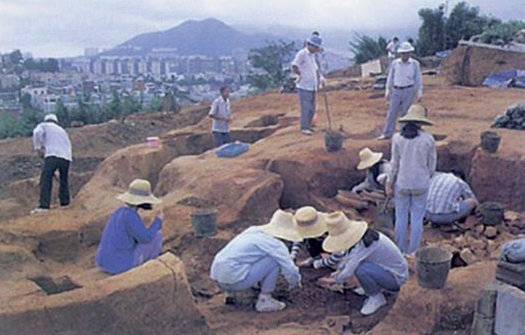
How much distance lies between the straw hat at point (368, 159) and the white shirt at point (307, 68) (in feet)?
4.48

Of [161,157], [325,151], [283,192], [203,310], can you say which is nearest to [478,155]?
[325,151]

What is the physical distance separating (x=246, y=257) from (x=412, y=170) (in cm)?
155

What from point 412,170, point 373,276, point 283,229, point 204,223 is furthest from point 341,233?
point 204,223

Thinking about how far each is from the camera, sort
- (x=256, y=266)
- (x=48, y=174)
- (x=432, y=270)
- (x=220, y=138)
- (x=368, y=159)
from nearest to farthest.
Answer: (x=432, y=270), (x=256, y=266), (x=368, y=159), (x=48, y=174), (x=220, y=138)

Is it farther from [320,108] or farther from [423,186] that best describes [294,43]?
[423,186]

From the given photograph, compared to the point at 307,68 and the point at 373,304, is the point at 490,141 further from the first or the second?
the point at 373,304

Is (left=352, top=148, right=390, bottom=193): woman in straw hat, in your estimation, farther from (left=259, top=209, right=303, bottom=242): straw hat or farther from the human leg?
(left=259, top=209, right=303, bottom=242): straw hat

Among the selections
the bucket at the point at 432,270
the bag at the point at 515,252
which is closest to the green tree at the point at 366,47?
the bucket at the point at 432,270

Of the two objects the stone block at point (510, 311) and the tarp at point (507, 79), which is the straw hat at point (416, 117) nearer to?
the stone block at point (510, 311)

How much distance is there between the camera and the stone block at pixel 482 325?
11.6 ft

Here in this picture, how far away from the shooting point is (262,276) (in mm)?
4383

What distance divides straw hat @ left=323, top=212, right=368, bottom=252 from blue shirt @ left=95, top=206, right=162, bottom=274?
1.33 metres

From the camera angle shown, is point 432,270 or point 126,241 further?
point 126,241

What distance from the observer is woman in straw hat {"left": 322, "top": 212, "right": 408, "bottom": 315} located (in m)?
4.19
